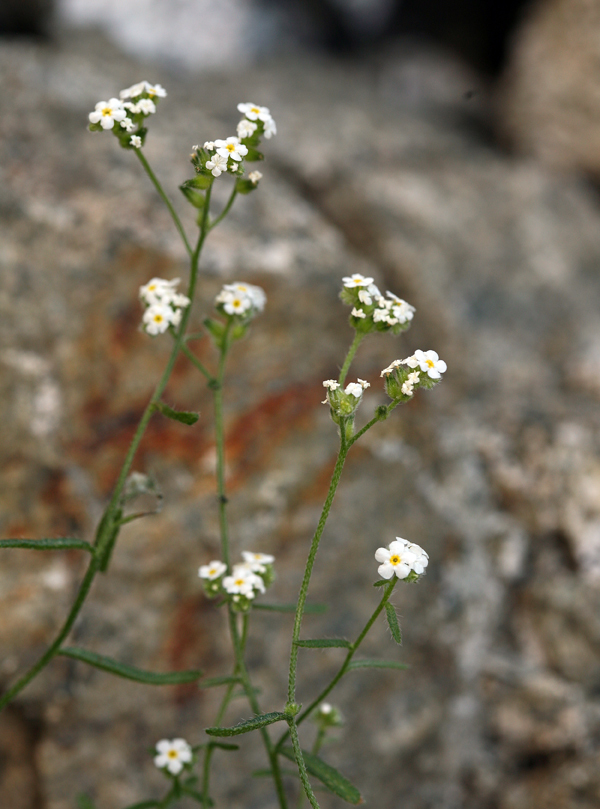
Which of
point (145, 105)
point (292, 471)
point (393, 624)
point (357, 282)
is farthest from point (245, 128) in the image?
point (292, 471)

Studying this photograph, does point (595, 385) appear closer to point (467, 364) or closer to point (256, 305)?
point (467, 364)

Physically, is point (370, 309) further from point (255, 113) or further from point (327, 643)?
point (327, 643)

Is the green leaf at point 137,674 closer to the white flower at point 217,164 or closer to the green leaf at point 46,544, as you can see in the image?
the green leaf at point 46,544

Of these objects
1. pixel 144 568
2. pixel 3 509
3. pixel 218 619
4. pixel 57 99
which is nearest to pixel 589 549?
pixel 218 619

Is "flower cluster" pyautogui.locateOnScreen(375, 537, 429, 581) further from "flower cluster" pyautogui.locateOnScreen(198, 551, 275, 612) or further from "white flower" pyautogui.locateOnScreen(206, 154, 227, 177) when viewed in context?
"white flower" pyautogui.locateOnScreen(206, 154, 227, 177)

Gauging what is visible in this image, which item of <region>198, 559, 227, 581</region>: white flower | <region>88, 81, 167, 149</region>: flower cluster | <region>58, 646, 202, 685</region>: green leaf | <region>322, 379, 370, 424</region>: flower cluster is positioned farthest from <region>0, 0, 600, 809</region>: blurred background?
<region>322, 379, 370, 424</region>: flower cluster

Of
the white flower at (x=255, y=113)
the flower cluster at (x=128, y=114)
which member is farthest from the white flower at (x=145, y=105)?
the white flower at (x=255, y=113)

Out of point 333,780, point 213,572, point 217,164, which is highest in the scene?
point 217,164
